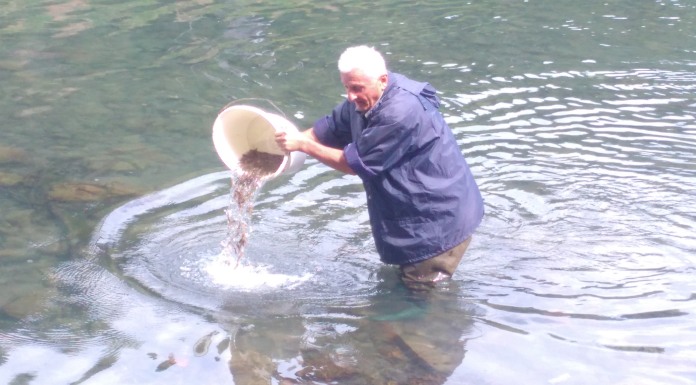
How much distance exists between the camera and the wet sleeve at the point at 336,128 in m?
5.58

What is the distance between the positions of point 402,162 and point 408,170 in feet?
0.23

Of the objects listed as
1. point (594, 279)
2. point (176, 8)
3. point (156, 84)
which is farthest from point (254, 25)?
point (594, 279)

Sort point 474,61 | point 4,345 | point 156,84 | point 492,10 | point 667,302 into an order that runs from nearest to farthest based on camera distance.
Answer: point 4,345
point 667,302
point 156,84
point 474,61
point 492,10

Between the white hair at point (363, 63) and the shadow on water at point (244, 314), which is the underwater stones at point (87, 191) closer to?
the shadow on water at point (244, 314)

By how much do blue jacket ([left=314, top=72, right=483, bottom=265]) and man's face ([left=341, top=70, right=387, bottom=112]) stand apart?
0.04 meters

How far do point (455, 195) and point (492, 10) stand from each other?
415 inches

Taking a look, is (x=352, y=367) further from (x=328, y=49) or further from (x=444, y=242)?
(x=328, y=49)

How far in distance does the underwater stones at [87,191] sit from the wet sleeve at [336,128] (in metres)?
2.42

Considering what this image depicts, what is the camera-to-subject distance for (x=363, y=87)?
498cm

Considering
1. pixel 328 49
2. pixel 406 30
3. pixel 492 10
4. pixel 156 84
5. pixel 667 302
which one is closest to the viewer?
pixel 667 302

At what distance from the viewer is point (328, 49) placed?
41.5ft

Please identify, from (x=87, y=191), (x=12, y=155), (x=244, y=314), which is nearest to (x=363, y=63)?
(x=244, y=314)

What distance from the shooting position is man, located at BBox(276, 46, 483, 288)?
4996 mm

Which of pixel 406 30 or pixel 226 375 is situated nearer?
pixel 226 375
